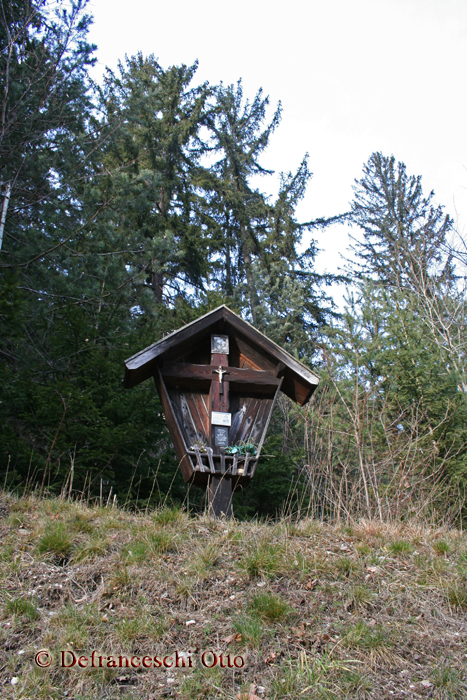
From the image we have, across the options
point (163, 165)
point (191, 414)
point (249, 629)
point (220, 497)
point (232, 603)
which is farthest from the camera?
point (163, 165)

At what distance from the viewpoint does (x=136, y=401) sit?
8688mm

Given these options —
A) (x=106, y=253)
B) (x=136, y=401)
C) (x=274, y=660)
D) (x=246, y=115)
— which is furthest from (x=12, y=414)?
(x=246, y=115)

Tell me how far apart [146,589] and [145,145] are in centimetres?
1787

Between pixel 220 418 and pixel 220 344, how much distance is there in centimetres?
106

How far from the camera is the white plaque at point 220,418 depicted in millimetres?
6414

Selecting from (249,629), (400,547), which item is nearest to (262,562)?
(249,629)

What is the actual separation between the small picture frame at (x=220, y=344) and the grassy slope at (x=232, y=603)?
2.13 meters

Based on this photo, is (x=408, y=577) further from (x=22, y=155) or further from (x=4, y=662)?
(x=22, y=155)

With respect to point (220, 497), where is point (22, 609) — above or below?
below

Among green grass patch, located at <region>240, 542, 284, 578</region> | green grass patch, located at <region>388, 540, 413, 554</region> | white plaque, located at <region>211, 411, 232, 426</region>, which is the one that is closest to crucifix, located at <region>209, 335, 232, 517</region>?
white plaque, located at <region>211, 411, 232, 426</region>

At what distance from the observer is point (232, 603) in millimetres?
4379

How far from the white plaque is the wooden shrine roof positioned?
3.02ft

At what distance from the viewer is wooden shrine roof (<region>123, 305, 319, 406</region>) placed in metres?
6.68

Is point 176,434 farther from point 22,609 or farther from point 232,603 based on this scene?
point 22,609
